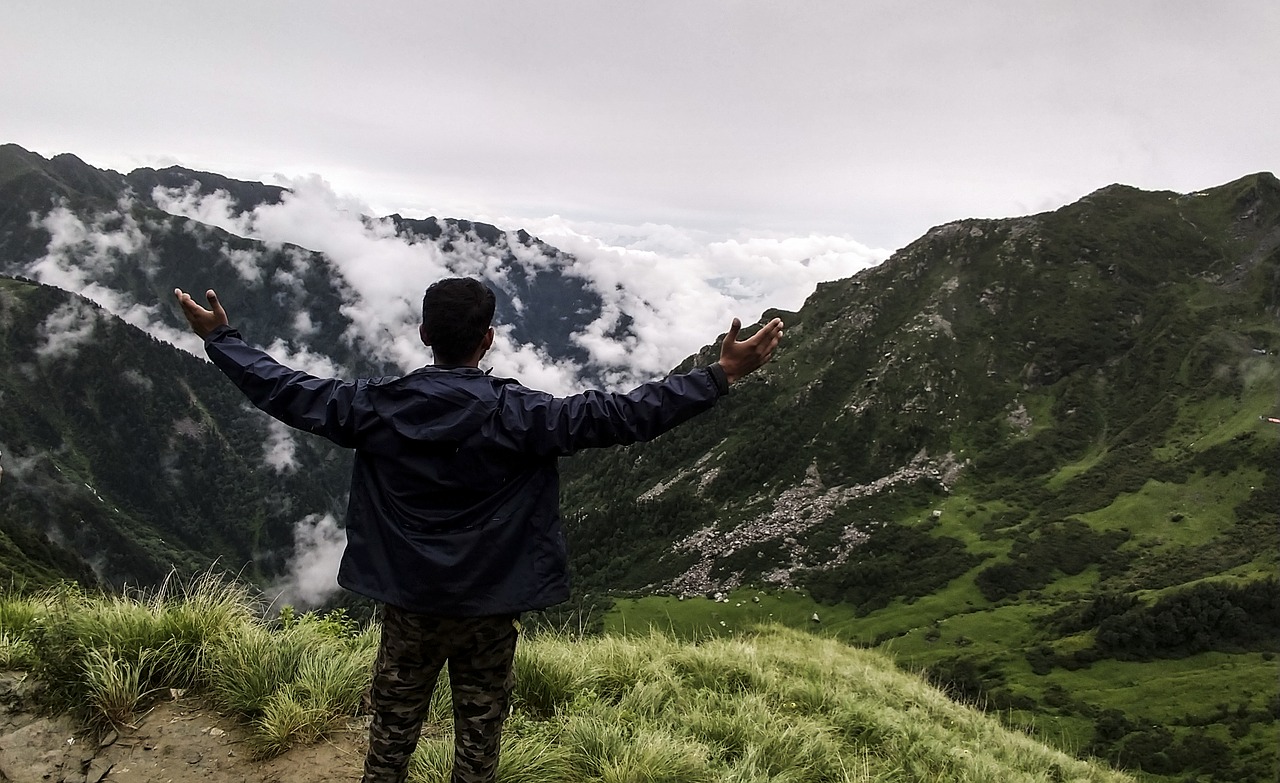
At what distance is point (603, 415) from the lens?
12.5 ft

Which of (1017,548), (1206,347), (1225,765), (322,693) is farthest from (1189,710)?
(1206,347)

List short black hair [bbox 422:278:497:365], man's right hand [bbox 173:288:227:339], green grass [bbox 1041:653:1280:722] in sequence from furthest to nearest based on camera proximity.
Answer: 1. green grass [bbox 1041:653:1280:722]
2. man's right hand [bbox 173:288:227:339]
3. short black hair [bbox 422:278:497:365]

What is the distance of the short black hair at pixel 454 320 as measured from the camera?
13.1 ft

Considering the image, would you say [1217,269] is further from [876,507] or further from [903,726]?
[903,726]

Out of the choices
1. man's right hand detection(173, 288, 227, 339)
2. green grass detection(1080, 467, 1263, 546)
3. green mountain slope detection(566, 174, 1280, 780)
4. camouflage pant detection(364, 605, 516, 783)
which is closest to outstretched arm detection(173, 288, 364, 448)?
man's right hand detection(173, 288, 227, 339)

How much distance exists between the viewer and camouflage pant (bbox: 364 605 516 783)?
13.3 feet

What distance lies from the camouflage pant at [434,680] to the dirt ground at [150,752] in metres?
1.49

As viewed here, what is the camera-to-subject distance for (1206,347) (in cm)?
16850

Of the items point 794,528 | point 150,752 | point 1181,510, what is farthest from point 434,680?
point 794,528

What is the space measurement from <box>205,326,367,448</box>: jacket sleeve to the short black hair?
526mm

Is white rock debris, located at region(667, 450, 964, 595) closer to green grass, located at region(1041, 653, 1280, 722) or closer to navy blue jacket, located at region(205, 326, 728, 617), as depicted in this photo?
green grass, located at region(1041, 653, 1280, 722)

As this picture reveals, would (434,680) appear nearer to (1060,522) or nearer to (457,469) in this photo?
(457,469)

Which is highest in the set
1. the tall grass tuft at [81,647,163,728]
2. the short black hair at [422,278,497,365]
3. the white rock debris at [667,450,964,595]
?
the short black hair at [422,278,497,365]

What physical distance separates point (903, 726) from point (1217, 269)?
833 ft
